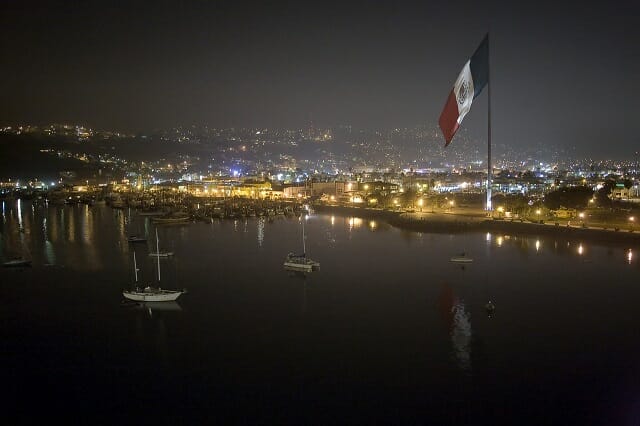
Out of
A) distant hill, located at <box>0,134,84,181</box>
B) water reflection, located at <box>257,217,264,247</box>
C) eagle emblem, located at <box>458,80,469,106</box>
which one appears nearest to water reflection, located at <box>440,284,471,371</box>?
eagle emblem, located at <box>458,80,469,106</box>

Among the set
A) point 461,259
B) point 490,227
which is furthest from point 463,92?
point 490,227

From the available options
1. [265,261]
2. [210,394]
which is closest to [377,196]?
[265,261]

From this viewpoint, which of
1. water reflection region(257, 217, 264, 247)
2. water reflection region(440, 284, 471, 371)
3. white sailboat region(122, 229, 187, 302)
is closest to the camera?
water reflection region(440, 284, 471, 371)

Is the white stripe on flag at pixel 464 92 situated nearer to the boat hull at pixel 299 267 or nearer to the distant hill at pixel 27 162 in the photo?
the boat hull at pixel 299 267

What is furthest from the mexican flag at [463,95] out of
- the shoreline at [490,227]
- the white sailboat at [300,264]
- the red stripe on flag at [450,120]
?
the shoreline at [490,227]

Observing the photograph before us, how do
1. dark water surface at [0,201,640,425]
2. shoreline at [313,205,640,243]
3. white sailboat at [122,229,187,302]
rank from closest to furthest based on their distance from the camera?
dark water surface at [0,201,640,425]
white sailboat at [122,229,187,302]
shoreline at [313,205,640,243]

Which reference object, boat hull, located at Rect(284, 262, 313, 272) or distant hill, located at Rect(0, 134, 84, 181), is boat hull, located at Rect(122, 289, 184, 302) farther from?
distant hill, located at Rect(0, 134, 84, 181)
